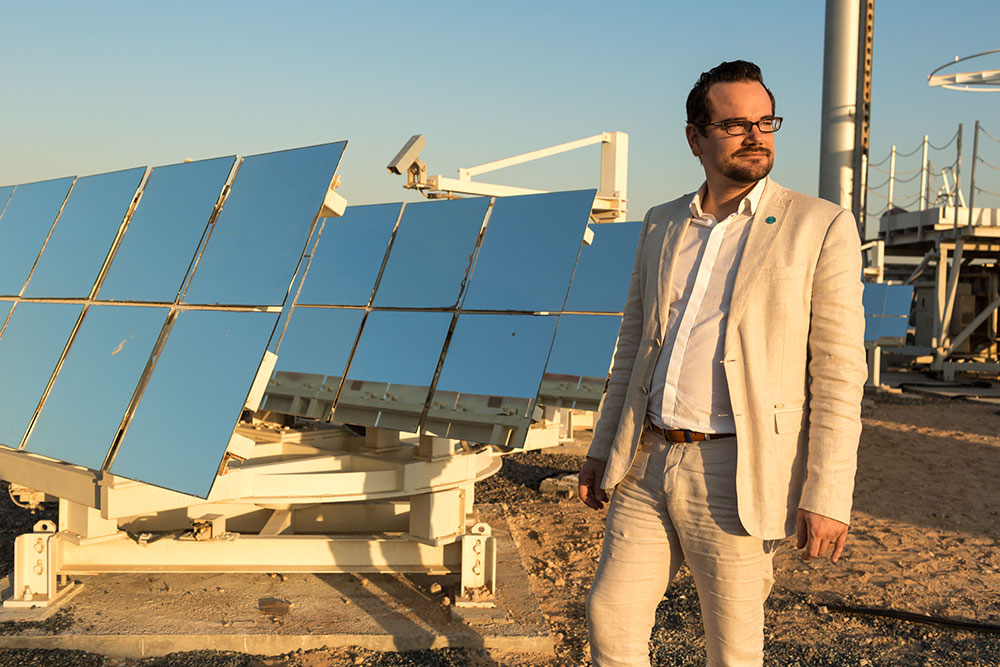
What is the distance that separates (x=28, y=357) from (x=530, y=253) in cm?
307

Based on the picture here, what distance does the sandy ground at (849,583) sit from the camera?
389 centimetres

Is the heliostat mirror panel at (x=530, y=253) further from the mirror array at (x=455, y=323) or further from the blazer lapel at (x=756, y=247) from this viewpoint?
the blazer lapel at (x=756, y=247)

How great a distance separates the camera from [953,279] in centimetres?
1888

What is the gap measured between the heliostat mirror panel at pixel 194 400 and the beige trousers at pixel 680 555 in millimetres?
1830

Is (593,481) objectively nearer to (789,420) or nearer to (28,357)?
(789,420)

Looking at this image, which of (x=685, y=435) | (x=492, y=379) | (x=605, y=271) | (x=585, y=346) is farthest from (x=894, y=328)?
(x=685, y=435)

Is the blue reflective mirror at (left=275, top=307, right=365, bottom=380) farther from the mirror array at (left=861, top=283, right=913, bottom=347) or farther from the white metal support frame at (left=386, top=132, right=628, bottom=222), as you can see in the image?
the mirror array at (left=861, top=283, right=913, bottom=347)

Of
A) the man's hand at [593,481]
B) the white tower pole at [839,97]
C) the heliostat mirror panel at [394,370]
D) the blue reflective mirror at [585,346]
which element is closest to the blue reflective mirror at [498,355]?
the heliostat mirror panel at [394,370]

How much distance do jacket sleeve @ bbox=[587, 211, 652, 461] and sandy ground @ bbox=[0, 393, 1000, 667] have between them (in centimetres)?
187

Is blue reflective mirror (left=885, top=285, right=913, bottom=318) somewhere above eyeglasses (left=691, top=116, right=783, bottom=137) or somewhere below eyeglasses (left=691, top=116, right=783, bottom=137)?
above

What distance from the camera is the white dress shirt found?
211cm

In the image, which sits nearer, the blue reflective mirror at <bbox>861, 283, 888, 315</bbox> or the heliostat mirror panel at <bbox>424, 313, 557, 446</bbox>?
the heliostat mirror panel at <bbox>424, 313, 557, 446</bbox>

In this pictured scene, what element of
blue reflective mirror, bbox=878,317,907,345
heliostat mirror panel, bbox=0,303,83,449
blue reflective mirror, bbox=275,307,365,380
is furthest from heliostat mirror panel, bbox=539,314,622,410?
blue reflective mirror, bbox=878,317,907,345

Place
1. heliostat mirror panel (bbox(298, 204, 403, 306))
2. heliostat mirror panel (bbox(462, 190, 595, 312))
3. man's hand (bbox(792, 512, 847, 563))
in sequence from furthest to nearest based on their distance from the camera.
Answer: heliostat mirror panel (bbox(298, 204, 403, 306)) → heliostat mirror panel (bbox(462, 190, 595, 312)) → man's hand (bbox(792, 512, 847, 563))
